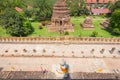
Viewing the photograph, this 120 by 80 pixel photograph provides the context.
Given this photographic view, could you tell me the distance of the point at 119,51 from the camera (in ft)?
93.9

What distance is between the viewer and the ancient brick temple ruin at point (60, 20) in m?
39.8

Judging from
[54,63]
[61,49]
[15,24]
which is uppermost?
[15,24]

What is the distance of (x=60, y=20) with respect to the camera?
3997 cm

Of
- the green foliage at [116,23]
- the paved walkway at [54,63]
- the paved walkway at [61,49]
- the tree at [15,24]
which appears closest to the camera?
the paved walkway at [54,63]

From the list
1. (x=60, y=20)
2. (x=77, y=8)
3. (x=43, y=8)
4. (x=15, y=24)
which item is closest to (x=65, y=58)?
(x=15, y=24)

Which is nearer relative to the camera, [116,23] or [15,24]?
[15,24]

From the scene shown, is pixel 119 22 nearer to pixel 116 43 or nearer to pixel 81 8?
pixel 116 43

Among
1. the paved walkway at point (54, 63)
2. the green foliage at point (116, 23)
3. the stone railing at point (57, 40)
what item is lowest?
the paved walkway at point (54, 63)

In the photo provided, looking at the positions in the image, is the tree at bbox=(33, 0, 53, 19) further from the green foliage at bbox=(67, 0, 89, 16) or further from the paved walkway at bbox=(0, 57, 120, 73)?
the paved walkway at bbox=(0, 57, 120, 73)

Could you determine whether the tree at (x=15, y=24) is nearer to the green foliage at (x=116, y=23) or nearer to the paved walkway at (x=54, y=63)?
the paved walkway at (x=54, y=63)

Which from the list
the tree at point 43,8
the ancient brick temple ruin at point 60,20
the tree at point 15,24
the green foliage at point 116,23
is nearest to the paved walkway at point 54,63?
the tree at point 15,24

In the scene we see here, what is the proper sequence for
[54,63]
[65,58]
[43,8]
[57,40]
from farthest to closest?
1. [43,8]
2. [57,40]
3. [65,58]
4. [54,63]

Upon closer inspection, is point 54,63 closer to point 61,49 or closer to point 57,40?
point 61,49

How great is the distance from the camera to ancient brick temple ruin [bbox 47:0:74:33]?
3978 cm
